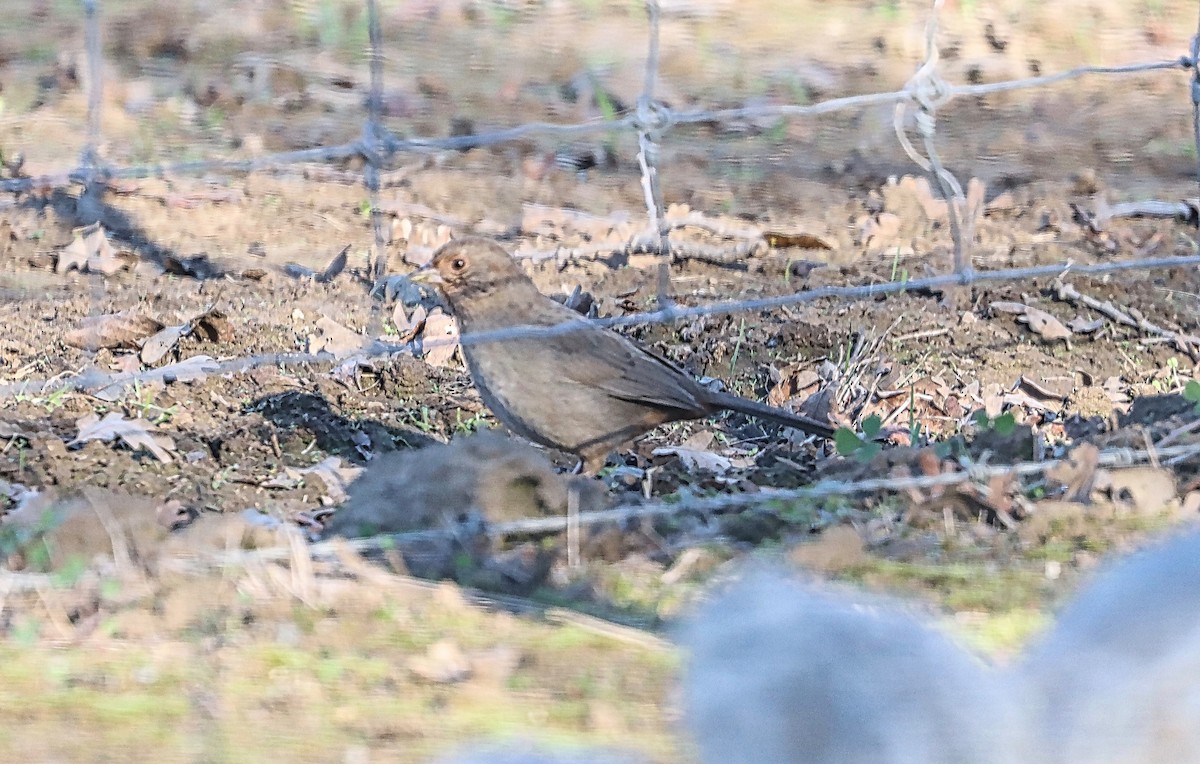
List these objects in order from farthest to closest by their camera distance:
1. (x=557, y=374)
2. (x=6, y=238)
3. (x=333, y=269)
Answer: (x=6, y=238), (x=333, y=269), (x=557, y=374)

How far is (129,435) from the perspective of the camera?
4.73m

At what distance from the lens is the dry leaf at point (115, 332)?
5.62m

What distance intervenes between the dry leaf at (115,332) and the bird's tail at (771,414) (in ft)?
6.62

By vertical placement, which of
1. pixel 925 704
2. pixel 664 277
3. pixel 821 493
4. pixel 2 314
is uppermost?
pixel 925 704

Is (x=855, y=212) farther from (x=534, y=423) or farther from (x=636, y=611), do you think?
(x=636, y=611)

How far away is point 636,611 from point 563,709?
1.82 ft

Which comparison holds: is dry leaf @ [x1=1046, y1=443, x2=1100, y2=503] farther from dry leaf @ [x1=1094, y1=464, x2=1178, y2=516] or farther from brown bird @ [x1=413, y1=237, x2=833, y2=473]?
brown bird @ [x1=413, y1=237, x2=833, y2=473]

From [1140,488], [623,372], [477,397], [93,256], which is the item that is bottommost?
[477,397]

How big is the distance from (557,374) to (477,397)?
514 mm

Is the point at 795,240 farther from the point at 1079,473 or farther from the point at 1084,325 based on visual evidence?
the point at 1079,473

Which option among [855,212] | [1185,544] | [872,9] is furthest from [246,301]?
[872,9]

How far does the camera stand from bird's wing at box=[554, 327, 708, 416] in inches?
208

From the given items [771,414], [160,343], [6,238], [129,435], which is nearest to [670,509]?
[771,414]

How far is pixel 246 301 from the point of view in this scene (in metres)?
6.15
